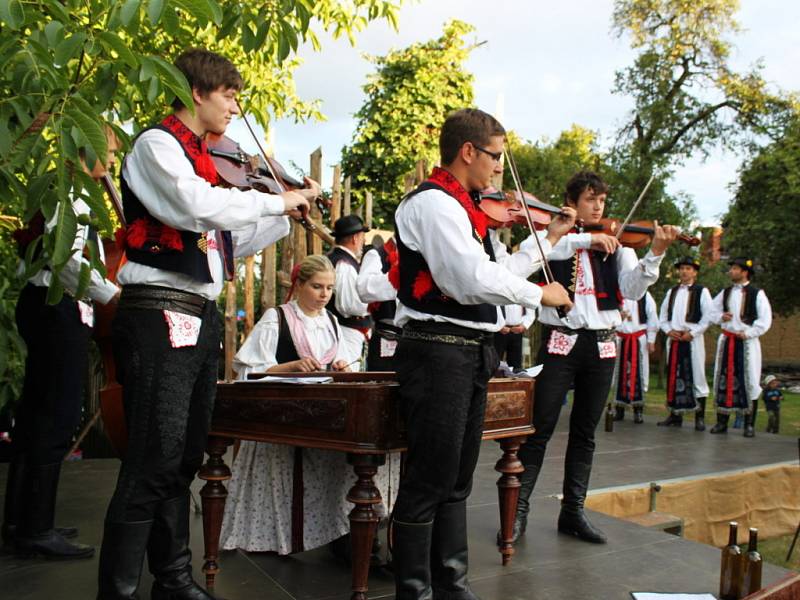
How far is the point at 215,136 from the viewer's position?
9.16ft

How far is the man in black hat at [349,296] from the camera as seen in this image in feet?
17.6

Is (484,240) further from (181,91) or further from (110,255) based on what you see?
(110,255)

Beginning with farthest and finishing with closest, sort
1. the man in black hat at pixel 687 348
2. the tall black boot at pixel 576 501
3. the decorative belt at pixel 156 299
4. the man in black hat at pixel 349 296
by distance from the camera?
the man in black hat at pixel 687 348 < the man in black hat at pixel 349 296 < the tall black boot at pixel 576 501 < the decorative belt at pixel 156 299

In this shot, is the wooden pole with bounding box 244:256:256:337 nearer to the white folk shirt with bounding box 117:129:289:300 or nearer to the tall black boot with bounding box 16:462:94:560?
the tall black boot with bounding box 16:462:94:560

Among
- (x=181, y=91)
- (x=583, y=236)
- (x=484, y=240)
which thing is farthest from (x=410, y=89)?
(x=181, y=91)

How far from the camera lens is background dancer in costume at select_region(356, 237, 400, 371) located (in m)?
4.99

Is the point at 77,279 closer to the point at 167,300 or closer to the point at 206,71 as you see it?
the point at 167,300

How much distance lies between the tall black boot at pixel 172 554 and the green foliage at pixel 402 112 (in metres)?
9.24

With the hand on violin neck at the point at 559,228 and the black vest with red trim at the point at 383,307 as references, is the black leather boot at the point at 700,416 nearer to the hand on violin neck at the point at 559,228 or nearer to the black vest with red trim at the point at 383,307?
the black vest with red trim at the point at 383,307

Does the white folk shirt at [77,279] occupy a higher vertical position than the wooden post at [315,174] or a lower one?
lower

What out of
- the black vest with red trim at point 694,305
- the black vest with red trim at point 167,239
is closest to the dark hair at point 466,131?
the black vest with red trim at point 167,239

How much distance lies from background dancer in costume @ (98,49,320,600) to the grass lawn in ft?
26.9

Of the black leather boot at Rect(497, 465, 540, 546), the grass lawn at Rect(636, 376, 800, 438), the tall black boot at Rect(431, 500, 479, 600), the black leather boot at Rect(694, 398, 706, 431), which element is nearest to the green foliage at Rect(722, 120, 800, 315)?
the grass lawn at Rect(636, 376, 800, 438)

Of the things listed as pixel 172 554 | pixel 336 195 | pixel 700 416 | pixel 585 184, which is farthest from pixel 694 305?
pixel 172 554
